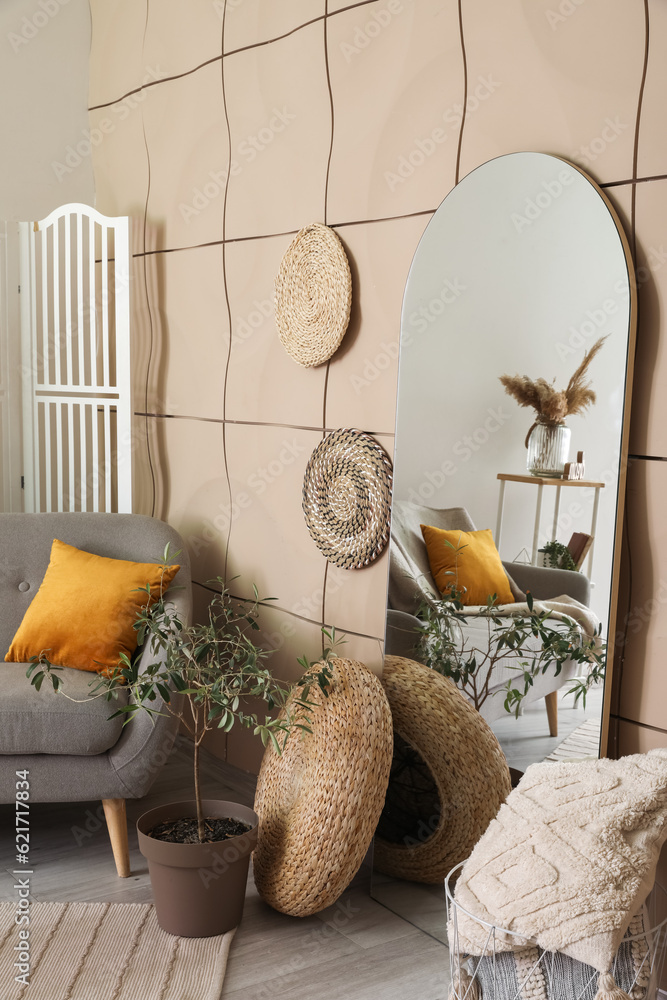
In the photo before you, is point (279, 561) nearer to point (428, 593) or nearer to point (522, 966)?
point (428, 593)

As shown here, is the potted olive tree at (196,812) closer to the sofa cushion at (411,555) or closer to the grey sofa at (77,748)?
the grey sofa at (77,748)

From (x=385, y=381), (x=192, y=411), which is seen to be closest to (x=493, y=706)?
(x=385, y=381)

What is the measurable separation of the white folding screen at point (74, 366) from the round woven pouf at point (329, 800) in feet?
4.53

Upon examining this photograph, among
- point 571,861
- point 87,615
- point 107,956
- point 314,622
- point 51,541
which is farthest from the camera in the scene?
point 51,541

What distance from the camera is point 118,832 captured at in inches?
87.1

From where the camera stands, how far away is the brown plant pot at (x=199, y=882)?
1901 millimetres

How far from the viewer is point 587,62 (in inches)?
68.5

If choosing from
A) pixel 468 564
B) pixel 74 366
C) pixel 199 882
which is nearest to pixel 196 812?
pixel 199 882

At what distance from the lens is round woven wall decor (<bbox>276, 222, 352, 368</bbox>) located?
91.0 inches

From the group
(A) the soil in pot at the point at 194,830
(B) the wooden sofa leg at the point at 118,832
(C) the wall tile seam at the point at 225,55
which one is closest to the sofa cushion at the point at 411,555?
(A) the soil in pot at the point at 194,830

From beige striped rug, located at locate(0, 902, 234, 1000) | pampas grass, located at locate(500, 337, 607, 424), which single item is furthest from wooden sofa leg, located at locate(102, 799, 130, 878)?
pampas grass, located at locate(500, 337, 607, 424)

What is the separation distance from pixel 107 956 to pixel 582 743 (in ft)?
3.58

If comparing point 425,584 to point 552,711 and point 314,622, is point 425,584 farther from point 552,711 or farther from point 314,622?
point 314,622

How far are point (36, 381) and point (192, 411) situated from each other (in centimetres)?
81
